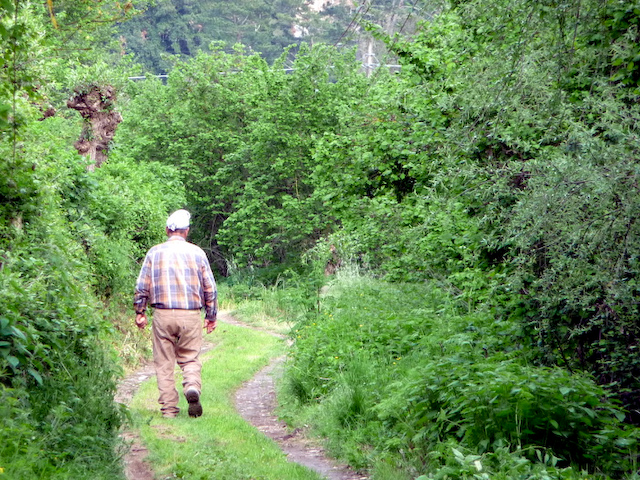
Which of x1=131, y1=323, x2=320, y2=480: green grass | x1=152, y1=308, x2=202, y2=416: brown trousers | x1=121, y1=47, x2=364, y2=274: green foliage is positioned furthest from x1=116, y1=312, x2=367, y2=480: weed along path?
x1=121, y1=47, x2=364, y2=274: green foliage

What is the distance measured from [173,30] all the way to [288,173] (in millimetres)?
32605

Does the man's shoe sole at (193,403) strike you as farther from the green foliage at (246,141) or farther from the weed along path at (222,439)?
the green foliage at (246,141)

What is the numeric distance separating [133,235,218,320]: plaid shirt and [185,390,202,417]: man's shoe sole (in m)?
→ 0.89

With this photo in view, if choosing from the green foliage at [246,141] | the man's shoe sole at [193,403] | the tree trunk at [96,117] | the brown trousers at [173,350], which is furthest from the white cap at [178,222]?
the green foliage at [246,141]

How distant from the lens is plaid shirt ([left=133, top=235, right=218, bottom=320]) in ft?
26.0

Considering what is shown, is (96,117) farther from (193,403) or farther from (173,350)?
(193,403)

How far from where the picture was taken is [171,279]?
7926 millimetres

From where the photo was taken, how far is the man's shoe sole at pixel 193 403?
770 cm

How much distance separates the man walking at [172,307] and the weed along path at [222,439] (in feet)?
1.25

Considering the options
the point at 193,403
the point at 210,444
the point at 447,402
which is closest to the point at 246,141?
the point at 193,403

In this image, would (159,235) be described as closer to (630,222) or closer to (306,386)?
(306,386)

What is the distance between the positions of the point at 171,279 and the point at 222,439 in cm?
188

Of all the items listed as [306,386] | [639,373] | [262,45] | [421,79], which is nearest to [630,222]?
[639,373]

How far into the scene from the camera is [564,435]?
5.03 m
